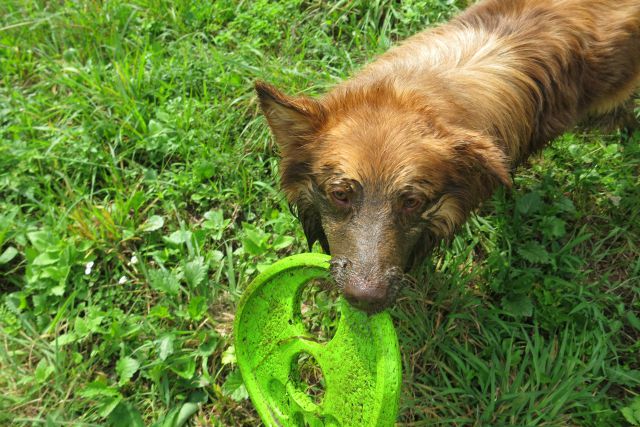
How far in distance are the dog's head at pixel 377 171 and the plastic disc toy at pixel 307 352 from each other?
262 mm

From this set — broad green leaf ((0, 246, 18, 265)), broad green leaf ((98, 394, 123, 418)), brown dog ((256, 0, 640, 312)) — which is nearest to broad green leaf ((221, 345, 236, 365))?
broad green leaf ((98, 394, 123, 418))

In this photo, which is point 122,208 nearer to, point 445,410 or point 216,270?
point 216,270

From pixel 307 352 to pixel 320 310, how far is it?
0.47 m

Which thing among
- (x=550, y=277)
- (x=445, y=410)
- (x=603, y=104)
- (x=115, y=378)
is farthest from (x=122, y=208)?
(x=603, y=104)

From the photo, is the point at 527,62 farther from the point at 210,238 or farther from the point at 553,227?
the point at 210,238

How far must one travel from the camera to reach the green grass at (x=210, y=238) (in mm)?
3445

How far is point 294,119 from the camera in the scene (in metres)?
2.92

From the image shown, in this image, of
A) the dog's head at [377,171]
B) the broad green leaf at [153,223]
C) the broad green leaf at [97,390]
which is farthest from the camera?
the broad green leaf at [153,223]

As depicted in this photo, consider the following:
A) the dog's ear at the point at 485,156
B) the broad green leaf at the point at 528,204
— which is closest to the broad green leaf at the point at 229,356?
the dog's ear at the point at 485,156

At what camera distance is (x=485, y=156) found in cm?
274

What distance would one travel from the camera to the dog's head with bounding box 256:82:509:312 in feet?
8.77

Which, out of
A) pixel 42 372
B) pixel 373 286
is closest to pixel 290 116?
pixel 373 286

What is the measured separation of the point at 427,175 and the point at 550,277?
1468mm

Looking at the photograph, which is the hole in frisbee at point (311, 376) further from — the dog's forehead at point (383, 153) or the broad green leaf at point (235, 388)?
the dog's forehead at point (383, 153)
